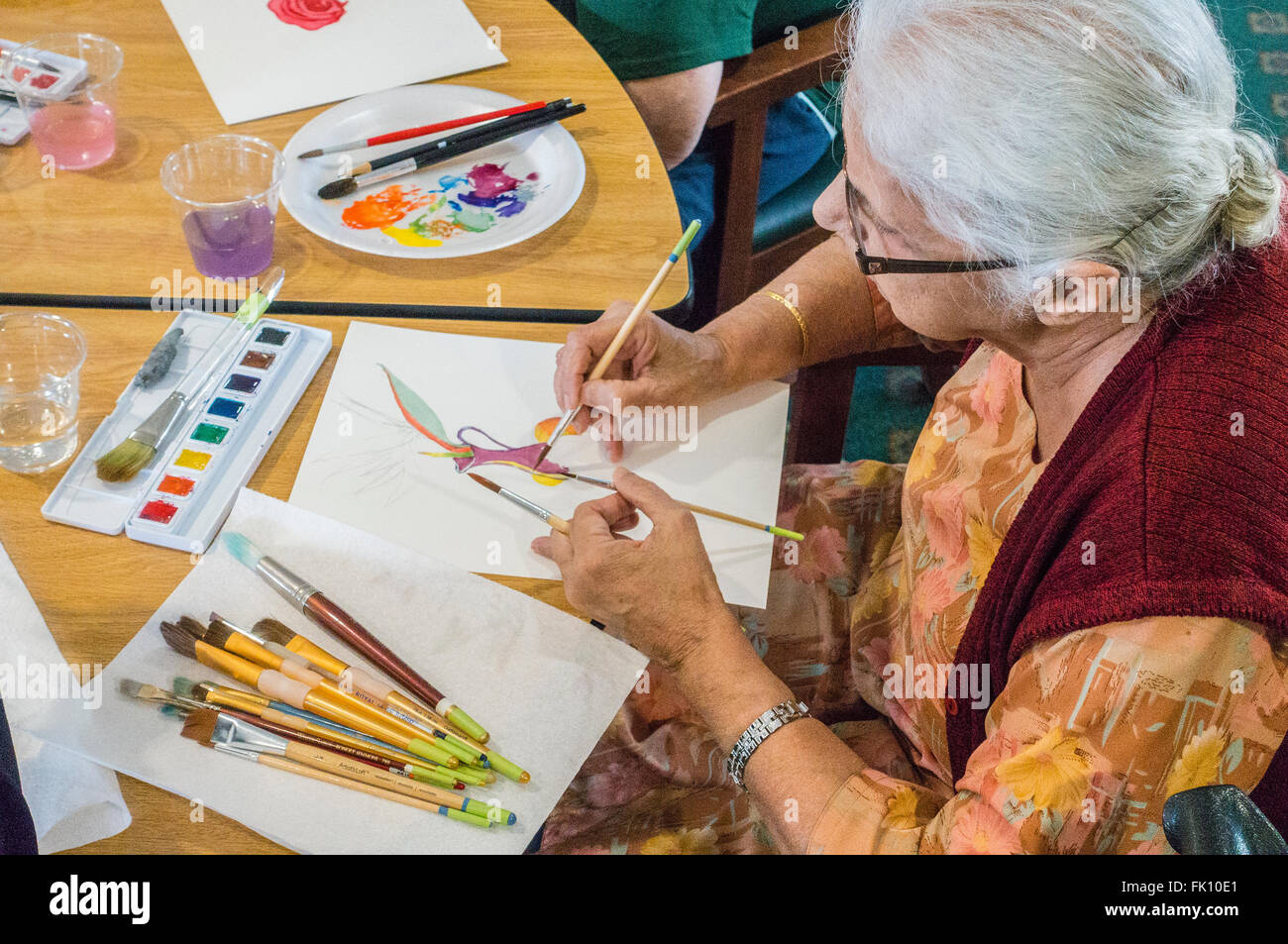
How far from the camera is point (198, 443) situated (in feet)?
4.04

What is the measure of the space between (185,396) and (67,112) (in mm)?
518

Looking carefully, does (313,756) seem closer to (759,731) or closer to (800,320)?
(759,731)

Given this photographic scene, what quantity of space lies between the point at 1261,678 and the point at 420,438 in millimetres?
838

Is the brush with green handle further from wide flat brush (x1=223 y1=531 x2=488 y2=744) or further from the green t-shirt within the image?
the green t-shirt

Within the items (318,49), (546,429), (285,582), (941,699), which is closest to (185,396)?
(285,582)

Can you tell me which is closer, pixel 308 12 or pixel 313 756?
pixel 313 756

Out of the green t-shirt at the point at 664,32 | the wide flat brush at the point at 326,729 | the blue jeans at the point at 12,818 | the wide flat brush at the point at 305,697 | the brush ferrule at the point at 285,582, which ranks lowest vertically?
the wide flat brush at the point at 326,729

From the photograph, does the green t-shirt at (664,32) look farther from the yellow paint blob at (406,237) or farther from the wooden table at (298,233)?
the yellow paint blob at (406,237)

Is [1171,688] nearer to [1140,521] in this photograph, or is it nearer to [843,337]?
[1140,521]

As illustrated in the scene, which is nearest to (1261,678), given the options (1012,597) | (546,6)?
(1012,597)

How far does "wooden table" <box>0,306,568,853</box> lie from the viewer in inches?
38.2

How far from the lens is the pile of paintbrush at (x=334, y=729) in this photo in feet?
3.26

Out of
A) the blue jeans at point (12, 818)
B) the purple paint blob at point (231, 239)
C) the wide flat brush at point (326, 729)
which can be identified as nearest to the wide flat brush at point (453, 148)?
the purple paint blob at point (231, 239)

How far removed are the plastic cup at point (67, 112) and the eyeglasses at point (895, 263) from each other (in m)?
0.97
